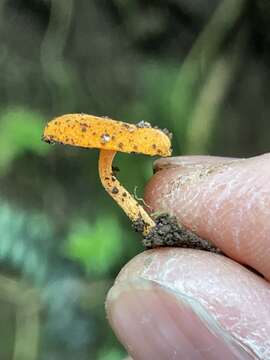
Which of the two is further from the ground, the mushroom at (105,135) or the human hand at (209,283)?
the mushroom at (105,135)

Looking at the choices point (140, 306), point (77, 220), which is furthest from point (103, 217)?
point (140, 306)

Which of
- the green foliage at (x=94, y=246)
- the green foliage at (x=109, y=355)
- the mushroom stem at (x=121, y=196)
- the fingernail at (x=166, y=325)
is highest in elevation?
the mushroom stem at (x=121, y=196)

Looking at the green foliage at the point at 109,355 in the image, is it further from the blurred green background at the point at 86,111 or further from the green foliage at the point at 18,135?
the green foliage at the point at 18,135

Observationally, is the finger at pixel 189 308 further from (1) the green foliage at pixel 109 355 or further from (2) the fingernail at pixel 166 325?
(1) the green foliage at pixel 109 355

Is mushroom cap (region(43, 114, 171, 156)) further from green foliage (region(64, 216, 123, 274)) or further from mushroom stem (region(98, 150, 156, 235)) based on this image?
green foliage (region(64, 216, 123, 274))

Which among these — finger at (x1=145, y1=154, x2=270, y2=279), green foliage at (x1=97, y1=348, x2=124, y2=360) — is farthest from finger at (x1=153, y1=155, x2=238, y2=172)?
green foliage at (x1=97, y1=348, x2=124, y2=360)

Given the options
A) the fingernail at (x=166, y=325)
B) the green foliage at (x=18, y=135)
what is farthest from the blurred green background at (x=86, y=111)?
the fingernail at (x=166, y=325)

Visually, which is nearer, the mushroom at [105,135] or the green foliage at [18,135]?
the mushroom at [105,135]
